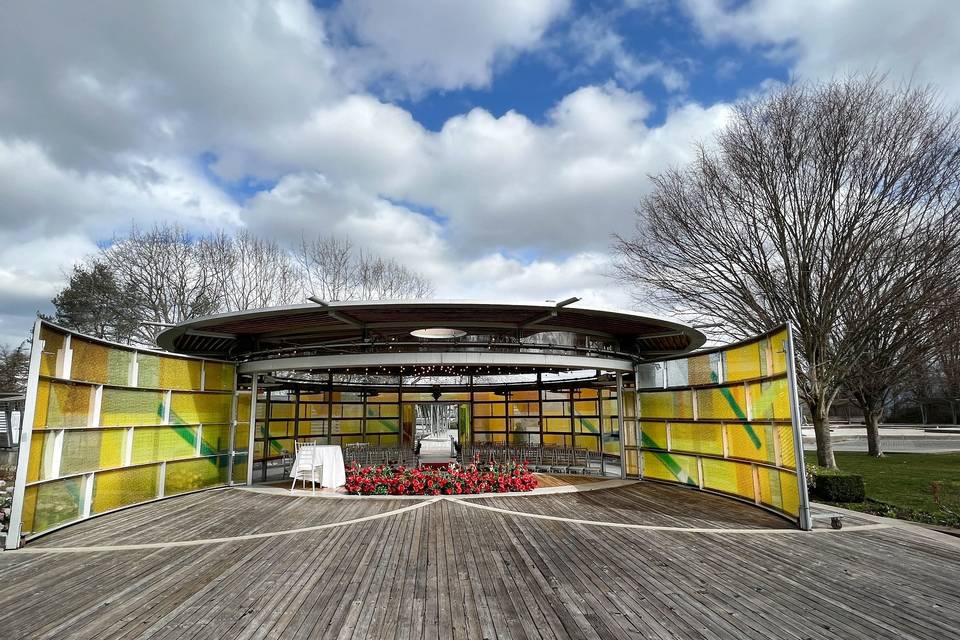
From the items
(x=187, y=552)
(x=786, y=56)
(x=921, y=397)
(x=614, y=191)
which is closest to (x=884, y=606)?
(x=187, y=552)

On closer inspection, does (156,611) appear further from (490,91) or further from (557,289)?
(557,289)

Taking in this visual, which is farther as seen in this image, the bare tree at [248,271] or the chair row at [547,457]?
the bare tree at [248,271]

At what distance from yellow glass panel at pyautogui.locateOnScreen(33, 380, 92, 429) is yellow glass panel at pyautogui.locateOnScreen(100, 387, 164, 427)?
51 centimetres

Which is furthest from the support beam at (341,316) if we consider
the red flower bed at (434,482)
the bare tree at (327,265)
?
the bare tree at (327,265)

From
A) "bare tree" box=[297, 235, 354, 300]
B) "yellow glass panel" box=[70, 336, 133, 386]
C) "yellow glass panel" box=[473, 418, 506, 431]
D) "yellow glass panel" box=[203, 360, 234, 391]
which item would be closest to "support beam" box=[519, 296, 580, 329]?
"yellow glass panel" box=[203, 360, 234, 391]

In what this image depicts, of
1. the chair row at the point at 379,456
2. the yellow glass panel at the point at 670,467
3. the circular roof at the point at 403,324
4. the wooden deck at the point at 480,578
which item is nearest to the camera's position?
the wooden deck at the point at 480,578

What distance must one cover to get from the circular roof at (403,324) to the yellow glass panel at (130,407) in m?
1.67

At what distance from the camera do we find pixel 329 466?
38.4 ft

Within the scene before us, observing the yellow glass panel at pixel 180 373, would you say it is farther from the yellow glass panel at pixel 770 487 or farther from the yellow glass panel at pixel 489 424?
the yellow glass panel at pixel 770 487

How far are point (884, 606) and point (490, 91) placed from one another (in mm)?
15121

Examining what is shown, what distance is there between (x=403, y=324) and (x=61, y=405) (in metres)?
6.73

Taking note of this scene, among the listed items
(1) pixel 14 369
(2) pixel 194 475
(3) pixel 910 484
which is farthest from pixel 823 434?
(1) pixel 14 369

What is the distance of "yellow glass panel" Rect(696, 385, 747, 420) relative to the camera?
9.51 metres

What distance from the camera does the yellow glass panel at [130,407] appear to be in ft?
28.9
